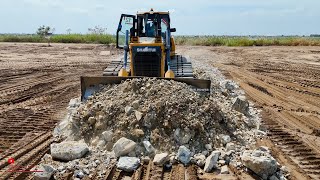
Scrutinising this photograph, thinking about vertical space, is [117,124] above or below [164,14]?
below

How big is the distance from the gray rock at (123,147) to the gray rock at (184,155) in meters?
0.88

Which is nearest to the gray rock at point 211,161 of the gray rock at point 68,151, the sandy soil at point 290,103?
the sandy soil at point 290,103

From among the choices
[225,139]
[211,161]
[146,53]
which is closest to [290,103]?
[146,53]

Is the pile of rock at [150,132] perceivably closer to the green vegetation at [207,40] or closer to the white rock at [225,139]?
the white rock at [225,139]

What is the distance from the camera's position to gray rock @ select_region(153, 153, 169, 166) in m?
6.46

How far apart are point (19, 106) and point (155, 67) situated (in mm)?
4425

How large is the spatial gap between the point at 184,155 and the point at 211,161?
512mm

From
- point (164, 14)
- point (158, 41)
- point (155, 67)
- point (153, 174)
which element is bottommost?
point (153, 174)

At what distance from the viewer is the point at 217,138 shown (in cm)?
731

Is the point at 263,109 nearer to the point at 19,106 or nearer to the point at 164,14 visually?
the point at 164,14

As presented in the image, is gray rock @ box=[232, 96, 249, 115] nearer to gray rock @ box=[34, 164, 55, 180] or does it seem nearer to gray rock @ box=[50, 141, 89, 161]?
gray rock @ box=[50, 141, 89, 161]

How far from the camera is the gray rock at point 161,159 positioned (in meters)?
6.46

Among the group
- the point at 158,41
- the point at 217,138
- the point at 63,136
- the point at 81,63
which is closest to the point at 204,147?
the point at 217,138

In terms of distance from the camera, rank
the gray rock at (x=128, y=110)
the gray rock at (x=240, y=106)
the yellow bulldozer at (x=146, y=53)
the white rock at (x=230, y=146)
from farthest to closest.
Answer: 1. the gray rock at (x=240, y=106)
2. the yellow bulldozer at (x=146, y=53)
3. the gray rock at (x=128, y=110)
4. the white rock at (x=230, y=146)
